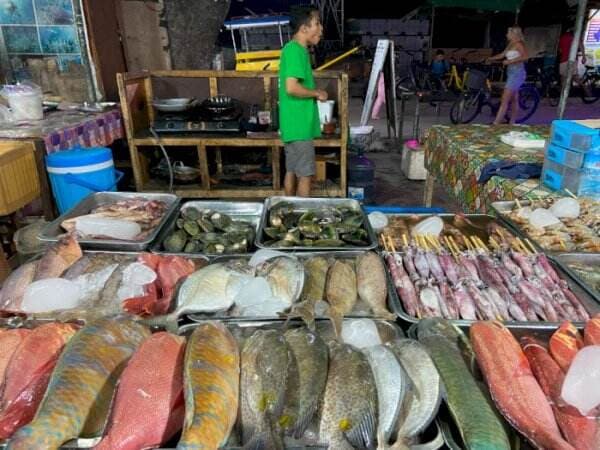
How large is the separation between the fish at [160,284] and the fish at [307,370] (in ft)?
2.36

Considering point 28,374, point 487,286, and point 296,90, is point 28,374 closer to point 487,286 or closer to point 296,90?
point 487,286

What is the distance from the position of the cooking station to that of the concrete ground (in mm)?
1336

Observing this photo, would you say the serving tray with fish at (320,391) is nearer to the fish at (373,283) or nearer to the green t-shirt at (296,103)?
the fish at (373,283)

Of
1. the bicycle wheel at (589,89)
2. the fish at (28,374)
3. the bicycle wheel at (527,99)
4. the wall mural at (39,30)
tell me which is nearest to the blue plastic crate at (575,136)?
the fish at (28,374)

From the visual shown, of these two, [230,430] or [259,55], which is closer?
[230,430]

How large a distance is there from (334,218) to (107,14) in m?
6.28

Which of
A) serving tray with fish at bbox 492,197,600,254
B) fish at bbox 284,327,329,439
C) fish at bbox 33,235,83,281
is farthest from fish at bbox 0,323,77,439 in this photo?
Result: serving tray with fish at bbox 492,197,600,254

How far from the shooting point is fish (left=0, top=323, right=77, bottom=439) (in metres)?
1.27

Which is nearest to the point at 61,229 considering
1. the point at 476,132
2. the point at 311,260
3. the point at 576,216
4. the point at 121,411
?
the point at 311,260

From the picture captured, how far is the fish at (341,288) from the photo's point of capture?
1930 millimetres

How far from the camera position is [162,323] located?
1707mm

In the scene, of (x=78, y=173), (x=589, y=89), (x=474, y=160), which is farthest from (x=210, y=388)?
(x=589, y=89)

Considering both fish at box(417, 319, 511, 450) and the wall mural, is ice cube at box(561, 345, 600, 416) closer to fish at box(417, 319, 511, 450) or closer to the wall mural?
fish at box(417, 319, 511, 450)

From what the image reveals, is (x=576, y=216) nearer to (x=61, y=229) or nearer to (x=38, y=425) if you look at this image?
(x=38, y=425)
